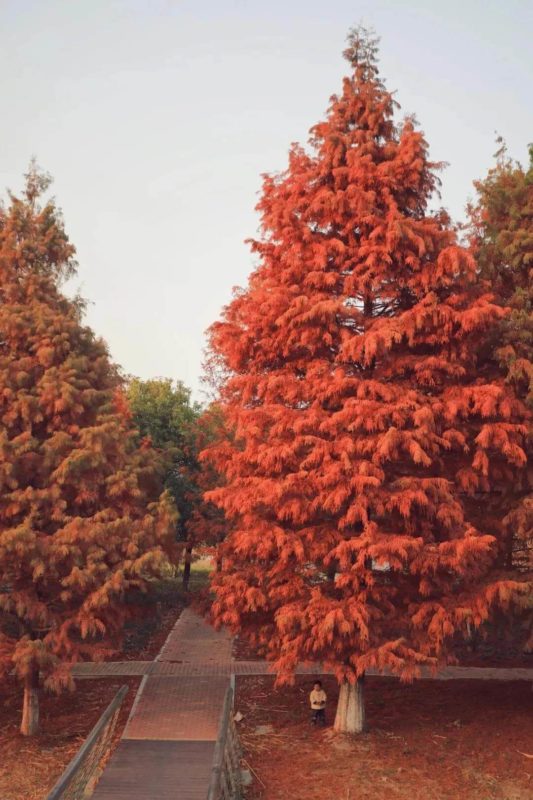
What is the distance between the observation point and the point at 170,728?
44.4ft

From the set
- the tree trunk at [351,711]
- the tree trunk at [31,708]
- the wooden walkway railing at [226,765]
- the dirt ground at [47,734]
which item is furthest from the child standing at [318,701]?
the tree trunk at [31,708]

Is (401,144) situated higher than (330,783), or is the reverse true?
(401,144)

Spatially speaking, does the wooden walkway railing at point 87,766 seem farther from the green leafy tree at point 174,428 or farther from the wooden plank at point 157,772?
the green leafy tree at point 174,428

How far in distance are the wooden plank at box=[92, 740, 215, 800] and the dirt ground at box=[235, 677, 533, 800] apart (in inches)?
37.6

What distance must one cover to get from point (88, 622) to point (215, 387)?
16104mm

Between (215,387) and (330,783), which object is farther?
(215,387)

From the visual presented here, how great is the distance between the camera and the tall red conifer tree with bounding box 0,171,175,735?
12242 millimetres

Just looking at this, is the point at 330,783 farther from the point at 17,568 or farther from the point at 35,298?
the point at 35,298

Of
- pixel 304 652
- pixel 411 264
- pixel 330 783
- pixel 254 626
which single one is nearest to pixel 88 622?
pixel 254 626

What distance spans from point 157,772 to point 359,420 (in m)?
6.93

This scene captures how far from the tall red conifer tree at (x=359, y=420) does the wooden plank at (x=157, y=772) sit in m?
2.23

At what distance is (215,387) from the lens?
90.2 ft

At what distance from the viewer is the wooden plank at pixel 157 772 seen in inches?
395

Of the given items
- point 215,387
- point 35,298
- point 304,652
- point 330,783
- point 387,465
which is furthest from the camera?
point 215,387
